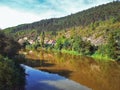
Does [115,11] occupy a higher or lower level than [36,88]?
higher

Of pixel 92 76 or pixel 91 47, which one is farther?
pixel 91 47

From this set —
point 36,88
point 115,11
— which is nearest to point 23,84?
point 36,88

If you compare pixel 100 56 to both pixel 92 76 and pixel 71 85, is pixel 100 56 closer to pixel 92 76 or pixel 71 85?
pixel 92 76

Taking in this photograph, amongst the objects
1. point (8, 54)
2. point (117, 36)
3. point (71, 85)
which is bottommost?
point (71, 85)

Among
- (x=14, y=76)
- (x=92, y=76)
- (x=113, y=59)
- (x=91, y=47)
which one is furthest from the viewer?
(x=91, y=47)

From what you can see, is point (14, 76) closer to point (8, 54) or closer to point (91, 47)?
point (8, 54)

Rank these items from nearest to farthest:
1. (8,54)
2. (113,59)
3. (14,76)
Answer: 1. (14,76)
2. (8,54)
3. (113,59)

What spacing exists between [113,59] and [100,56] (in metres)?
8.92

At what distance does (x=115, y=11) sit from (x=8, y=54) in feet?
546

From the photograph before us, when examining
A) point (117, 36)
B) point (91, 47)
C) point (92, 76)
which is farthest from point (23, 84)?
point (117, 36)

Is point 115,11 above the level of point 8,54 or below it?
above

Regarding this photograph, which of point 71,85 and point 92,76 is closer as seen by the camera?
point 71,85

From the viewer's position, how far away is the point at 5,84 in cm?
2878

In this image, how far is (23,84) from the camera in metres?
35.8
